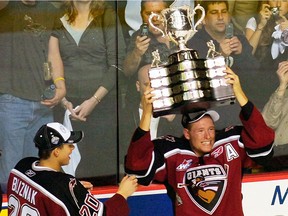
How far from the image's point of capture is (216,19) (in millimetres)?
6332

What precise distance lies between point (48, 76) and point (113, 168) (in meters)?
0.76

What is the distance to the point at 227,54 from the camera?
6.32m

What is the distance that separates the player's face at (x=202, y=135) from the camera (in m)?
4.98

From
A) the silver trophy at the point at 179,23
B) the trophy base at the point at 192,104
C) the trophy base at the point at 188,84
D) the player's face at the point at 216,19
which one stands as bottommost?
the trophy base at the point at 192,104

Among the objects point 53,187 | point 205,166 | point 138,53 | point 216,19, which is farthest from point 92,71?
point 53,187


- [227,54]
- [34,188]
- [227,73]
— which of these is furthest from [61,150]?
[227,54]

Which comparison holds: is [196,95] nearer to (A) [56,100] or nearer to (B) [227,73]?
(B) [227,73]

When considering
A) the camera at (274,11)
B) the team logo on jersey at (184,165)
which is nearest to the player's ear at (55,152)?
the team logo on jersey at (184,165)

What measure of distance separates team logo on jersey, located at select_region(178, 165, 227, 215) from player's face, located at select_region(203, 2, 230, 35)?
158 cm

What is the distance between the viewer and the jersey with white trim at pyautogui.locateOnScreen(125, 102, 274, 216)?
486 centimetres

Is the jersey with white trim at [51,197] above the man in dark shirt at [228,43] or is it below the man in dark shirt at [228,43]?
below

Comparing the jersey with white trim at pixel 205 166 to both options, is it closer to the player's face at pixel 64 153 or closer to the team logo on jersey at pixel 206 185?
the team logo on jersey at pixel 206 185

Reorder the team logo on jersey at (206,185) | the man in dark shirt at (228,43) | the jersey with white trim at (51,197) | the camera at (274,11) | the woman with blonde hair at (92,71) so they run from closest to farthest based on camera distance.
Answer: the jersey with white trim at (51,197), the team logo on jersey at (206,185), the woman with blonde hair at (92,71), the man in dark shirt at (228,43), the camera at (274,11)

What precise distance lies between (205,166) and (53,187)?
2.96ft
